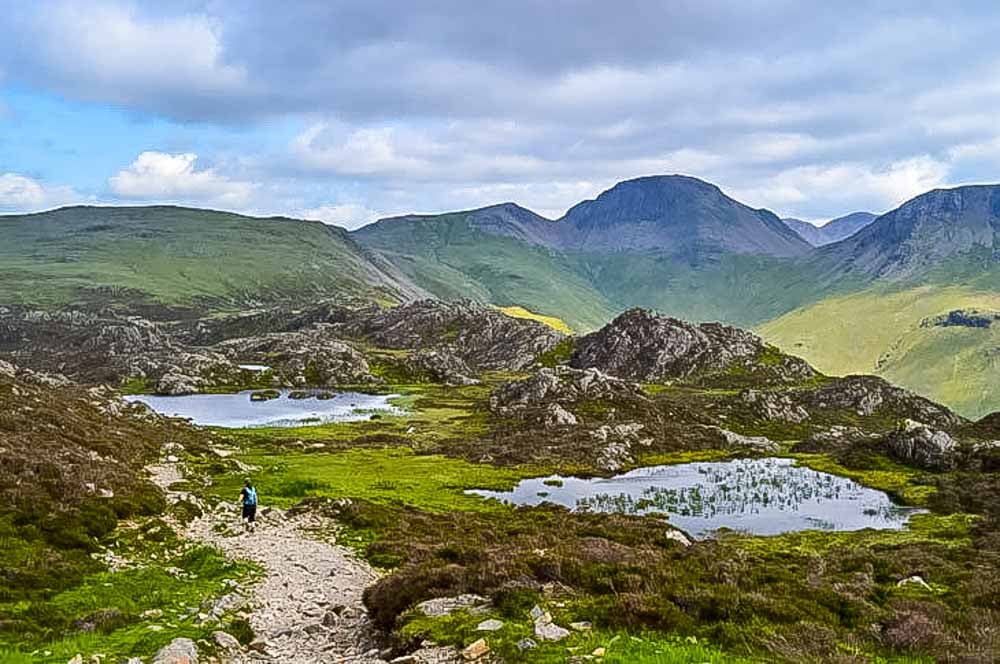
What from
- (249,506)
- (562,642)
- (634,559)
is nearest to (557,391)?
(249,506)

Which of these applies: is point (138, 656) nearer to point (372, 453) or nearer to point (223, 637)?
point (223, 637)

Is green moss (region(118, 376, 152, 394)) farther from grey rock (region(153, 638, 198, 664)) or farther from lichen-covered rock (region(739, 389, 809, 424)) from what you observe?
grey rock (region(153, 638, 198, 664))

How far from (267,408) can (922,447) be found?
120863mm

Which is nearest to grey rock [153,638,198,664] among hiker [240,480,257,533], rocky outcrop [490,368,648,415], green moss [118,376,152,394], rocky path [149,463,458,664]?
rocky path [149,463,458,664]

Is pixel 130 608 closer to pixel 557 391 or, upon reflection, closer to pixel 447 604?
pixel 447 604

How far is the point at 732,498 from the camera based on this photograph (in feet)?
260

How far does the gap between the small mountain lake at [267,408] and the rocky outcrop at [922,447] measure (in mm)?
88645

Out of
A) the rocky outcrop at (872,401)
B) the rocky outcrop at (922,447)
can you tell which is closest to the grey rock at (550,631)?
the rocky outcrop at (922,447)

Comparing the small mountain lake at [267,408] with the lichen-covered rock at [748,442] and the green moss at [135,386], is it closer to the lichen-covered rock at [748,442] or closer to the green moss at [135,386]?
the green moss at [135,386]

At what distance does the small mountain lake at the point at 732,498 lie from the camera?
68125mm

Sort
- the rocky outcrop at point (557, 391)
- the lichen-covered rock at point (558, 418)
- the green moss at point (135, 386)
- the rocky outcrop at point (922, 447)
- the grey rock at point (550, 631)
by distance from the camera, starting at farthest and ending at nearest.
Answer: the green moss at point (135, 386) < the rocky outcrop at point (557, 391) < the lichen-covered rock at point (558, 418) < the rocky outcrop at point (922, 447) < the grey rock at point (550, 631)

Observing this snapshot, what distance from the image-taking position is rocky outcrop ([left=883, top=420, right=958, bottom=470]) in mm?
97250

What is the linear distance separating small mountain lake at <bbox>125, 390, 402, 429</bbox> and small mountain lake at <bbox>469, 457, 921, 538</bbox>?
212 ft

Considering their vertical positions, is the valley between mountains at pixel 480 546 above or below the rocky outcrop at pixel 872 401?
above
